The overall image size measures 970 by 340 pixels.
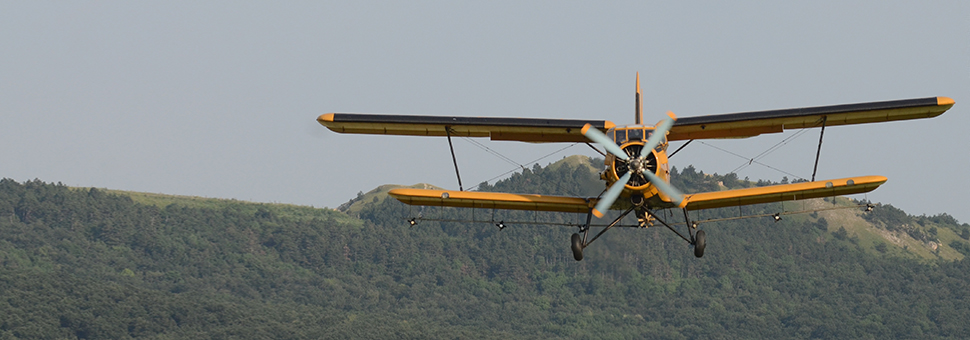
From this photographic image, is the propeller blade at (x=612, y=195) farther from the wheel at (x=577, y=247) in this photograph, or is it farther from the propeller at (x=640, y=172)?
the wheel at (x=577, y=247)

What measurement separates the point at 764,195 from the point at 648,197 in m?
4.27

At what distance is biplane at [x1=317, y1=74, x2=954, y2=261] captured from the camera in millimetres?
29609

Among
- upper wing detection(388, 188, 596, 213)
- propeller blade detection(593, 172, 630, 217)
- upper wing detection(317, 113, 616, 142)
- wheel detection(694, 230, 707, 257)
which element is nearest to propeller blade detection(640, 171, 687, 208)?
propeller blade detection(593, 172, 630, 217)

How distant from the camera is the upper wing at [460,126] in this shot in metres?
33.1

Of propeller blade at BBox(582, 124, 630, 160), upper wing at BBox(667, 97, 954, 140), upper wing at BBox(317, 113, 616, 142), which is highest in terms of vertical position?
upper wing at BBox(667, 97, 954, 140)

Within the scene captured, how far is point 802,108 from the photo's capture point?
107 feet

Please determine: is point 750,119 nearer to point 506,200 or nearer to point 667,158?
point 667,158

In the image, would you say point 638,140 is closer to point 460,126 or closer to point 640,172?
point 640,172

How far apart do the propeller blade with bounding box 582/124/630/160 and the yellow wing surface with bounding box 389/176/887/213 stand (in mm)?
2364

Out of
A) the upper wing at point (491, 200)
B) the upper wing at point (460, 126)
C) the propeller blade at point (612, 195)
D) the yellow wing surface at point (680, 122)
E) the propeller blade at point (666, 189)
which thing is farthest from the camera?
the upper wing at point (460, 126)

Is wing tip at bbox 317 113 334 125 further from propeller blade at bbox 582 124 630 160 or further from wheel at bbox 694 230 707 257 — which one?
wheel at bbox 694 230 707 257

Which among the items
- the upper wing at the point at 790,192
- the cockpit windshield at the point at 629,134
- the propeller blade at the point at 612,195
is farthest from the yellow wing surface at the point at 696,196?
the propeller blade at the point at 612,195

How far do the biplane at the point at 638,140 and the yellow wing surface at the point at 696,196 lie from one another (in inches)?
1.0

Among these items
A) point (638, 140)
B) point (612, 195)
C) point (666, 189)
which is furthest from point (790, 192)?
point (612, 195)
